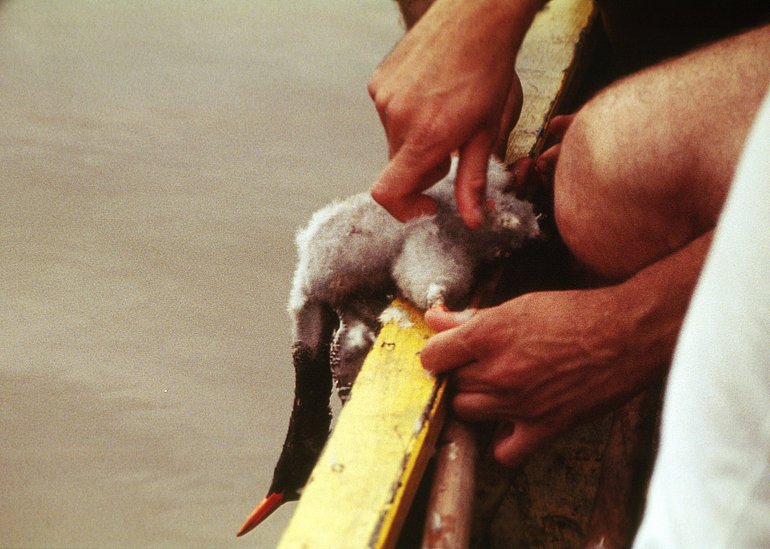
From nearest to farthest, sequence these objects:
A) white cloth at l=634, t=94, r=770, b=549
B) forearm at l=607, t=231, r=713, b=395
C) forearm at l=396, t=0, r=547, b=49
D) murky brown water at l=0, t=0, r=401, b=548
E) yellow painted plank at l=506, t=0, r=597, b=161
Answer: white cloth at l=634, t=94, r=770, b=549 < forearm at l=607, t=231, r=713, b=395 < forearm at l=396, t=0, r=547, b=49 < yellow painted plank at l=506, t=0, r=597, b=161 < murky brown water at l=0, t=0, r=401, b=548

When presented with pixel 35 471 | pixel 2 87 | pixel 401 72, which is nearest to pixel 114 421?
pixel 35 471

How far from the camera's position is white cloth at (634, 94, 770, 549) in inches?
18.0

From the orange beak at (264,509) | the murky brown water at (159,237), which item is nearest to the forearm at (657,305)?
the orange beak at (264,509)

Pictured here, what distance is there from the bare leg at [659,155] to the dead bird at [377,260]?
8cm

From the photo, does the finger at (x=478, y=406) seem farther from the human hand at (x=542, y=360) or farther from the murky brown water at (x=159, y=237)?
the murky brown water at (x=159, y=237)

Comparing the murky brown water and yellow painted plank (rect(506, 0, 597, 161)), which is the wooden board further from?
the murky brown water

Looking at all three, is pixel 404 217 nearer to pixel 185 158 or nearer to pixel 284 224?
pixel 284 224

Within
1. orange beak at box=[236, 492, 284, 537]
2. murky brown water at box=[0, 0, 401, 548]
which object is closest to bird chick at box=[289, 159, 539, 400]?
orange beak at box=[236, 492, 284, 537]

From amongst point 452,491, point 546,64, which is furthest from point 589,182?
point 546,64

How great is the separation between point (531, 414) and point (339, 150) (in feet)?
4.72

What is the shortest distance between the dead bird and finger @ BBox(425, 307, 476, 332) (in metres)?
0.02

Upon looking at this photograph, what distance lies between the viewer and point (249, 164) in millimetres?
1979

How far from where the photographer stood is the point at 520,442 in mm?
758

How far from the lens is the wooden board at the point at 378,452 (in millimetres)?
605
